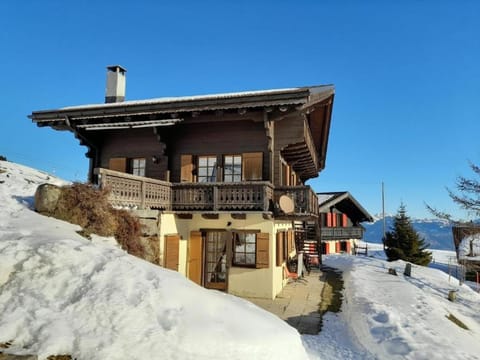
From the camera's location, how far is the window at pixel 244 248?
39.5ft

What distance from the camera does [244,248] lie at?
12320 millimetres

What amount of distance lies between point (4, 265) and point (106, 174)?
423 cm

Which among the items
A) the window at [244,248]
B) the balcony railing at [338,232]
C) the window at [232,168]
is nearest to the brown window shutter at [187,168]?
the window at [232,168]

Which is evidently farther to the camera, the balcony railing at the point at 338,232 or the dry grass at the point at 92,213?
the balcony railing at the point at 338,232

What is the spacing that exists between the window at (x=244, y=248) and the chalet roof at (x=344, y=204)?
20252mm

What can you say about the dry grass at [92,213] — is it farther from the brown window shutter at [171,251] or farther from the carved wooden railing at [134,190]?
the brown window shutter at [171,251]

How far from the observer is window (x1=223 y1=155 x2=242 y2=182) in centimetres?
1247

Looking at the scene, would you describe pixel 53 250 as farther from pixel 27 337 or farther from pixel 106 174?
pixel 106 174

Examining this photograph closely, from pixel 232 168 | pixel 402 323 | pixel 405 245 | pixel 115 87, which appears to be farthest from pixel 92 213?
pixel 405 245

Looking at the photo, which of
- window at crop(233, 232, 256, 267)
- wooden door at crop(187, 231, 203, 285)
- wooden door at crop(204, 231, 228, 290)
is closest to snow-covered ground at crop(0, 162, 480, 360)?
window at crop(233, 232, 256, 267)

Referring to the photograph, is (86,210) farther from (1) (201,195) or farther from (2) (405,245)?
(2) (405,245)

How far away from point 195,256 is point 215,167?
139 inches

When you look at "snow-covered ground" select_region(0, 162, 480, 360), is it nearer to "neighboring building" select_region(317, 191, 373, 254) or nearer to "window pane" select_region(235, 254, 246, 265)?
"window pane" select_region(235, 254, 246, 265)

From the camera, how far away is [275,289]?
38.8 ft
